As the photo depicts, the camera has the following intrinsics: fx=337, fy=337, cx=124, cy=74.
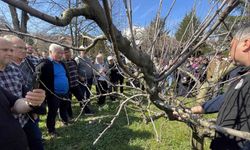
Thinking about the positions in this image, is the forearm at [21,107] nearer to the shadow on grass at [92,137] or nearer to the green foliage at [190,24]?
the green foliage at [190,24]

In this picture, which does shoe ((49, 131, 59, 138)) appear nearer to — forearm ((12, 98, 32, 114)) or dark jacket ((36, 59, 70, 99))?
dark jacket ((36, 59, 70, 99))

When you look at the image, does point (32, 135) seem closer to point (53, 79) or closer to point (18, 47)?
point (18, 47)

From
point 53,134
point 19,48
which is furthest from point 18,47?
point 53,134

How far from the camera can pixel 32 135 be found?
404 centimetres

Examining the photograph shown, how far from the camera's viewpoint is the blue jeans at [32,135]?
3.97 metres

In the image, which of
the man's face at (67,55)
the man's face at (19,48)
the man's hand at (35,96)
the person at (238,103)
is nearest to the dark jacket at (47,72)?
the man's face at (67,55)

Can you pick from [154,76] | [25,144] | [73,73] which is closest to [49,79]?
[73,73]

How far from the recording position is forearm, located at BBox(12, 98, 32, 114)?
8.72 ft

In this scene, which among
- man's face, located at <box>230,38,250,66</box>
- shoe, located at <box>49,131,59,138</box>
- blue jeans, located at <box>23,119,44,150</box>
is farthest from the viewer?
shoe, located at <box>49,131,59,138</box>

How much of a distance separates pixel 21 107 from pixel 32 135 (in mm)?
1458

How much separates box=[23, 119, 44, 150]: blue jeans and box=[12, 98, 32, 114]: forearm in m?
1.24

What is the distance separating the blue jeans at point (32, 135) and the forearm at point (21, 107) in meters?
1.24

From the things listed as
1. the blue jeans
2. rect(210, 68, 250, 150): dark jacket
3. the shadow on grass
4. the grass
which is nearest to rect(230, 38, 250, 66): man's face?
rect(210, 68, 250, 150): dark jacket

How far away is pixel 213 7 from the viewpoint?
1.99 metres
